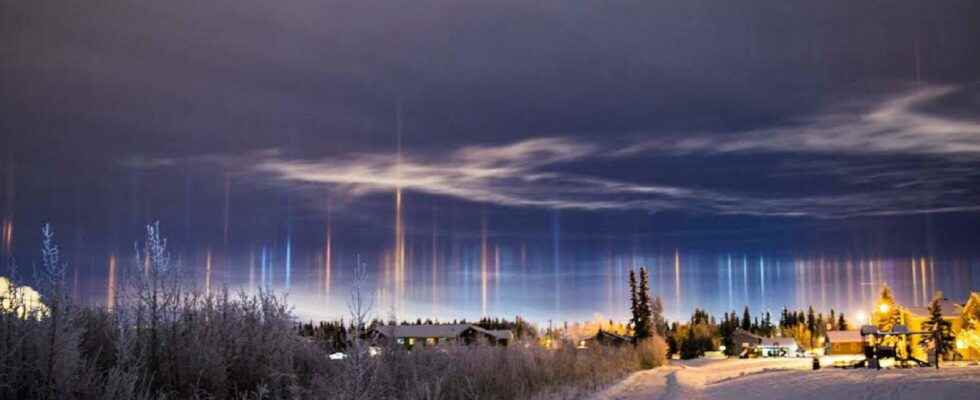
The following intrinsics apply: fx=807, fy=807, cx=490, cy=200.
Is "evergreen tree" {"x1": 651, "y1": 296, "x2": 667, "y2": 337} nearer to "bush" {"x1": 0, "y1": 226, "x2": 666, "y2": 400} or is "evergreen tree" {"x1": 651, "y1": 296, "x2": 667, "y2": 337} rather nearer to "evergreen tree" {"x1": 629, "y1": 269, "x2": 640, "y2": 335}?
"evergreen tree" {"x1": 629, "y1": 269, "x2": 640, "y2": 335}

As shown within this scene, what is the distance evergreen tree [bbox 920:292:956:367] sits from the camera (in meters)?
55.2

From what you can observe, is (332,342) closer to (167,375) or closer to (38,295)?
(167,375)

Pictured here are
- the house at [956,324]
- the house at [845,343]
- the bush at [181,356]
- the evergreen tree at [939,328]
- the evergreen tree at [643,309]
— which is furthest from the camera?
the evergreen tree at [643,309]

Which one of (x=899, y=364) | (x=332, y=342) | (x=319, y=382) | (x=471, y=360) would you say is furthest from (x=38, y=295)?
(x=899, y=364)

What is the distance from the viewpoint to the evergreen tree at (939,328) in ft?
181

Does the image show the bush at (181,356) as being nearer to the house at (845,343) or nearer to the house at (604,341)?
the house at (604,341)

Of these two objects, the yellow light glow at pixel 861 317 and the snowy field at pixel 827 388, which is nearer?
the snowy field at pixel 827 388

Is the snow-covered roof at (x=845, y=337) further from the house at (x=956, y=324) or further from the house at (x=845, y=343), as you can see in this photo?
the house at (x=956, y=324)

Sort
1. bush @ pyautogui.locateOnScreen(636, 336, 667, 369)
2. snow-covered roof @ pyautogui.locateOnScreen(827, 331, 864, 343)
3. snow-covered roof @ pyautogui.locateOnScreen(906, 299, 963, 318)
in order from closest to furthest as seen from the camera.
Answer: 1. bush @ pyautogui.locateOnScreen(636, 336, 667, 369)
2. snow-covered roof @ pyautogui.locateOnScreen(906, 299, 963, 318)
3. snow-covered roof @ pyautogui.locateOnScreen(827, 331, 864, 343)

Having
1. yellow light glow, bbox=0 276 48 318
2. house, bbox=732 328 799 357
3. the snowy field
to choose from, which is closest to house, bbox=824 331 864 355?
house, bbox=732 328 799 357

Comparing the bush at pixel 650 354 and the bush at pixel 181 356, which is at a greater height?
the bush at pixel 181 356

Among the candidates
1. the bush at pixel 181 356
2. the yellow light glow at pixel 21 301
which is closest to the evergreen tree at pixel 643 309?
the bush at pixel 181 356

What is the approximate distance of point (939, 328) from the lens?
181 ft

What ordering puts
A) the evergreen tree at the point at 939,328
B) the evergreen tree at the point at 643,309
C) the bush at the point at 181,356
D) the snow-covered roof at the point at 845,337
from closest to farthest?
the bush at the point at 181,356 < the evergreen tree at the point at 939,328 < the snow-covered roof at the point at 845,337 < the evergreen tree at the point at 643,309
